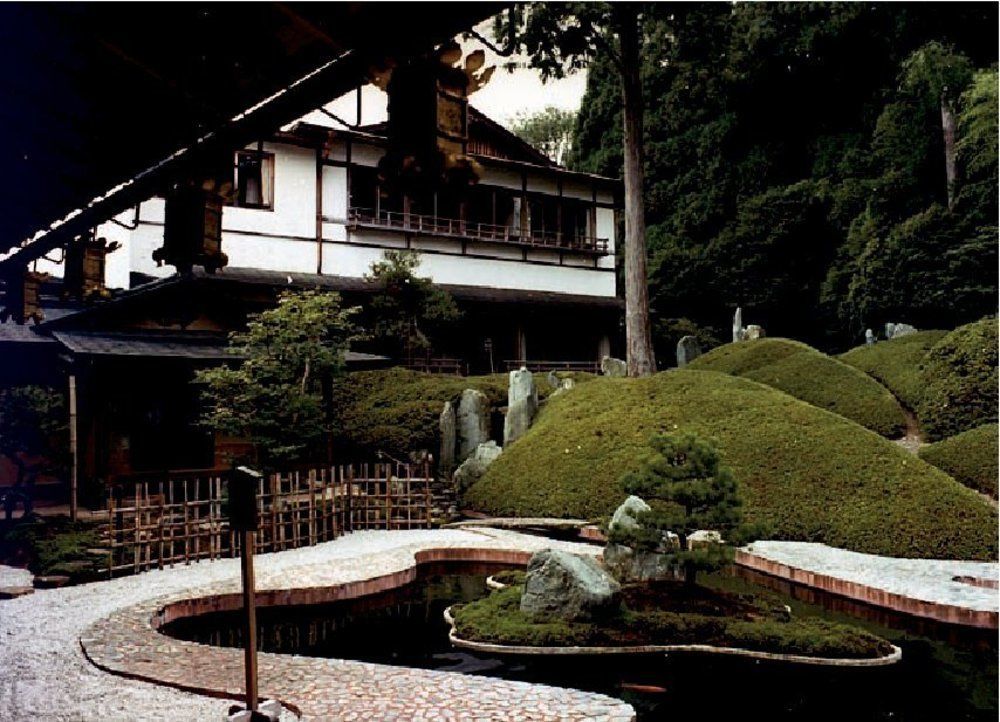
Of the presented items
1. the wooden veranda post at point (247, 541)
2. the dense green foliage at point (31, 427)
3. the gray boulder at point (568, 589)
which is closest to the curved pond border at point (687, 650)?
the gray boulder at point (568, 589)

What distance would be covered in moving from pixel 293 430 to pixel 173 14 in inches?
465

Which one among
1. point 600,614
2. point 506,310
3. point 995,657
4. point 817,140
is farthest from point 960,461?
point 817,140

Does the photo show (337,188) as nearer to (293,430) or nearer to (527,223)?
(527,223)

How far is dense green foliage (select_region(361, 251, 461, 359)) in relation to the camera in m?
22.7

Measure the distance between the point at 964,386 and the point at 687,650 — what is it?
40.2 feet

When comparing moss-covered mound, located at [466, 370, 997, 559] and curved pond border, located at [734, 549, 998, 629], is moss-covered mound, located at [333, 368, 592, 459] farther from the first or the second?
curved pond border, located at [734, 549, 998, 629]

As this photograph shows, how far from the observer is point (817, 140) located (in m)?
32.0

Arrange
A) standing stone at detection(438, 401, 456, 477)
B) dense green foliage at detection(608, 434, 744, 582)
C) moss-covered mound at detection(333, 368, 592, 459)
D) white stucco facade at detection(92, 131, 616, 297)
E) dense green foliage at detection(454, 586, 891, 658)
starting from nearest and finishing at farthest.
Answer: dense green foliage at detection(454, 586, 891, 658)
dense green foliage at detection(608, 434, 744, 582)
moss-covered mound at detection(333, 368, 592, 459)
standing stone at detection(438, 401, 456, 477)
white stucco facade at detection(92, 131, 616, 297)

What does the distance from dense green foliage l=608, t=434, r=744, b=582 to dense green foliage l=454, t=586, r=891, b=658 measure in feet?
2.53

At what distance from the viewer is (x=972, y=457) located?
14852mm

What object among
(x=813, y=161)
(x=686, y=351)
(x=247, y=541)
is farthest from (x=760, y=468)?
(x=813, y=161)

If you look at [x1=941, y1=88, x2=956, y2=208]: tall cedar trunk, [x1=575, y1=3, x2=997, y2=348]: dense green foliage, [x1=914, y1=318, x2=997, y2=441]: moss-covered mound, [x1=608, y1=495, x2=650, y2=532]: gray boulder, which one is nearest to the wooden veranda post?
[x1=608, y1=495, x2=650, y2=532]: gray boulder

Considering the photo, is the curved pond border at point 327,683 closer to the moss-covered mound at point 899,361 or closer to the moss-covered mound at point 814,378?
the moss-covered mound at point 814,378

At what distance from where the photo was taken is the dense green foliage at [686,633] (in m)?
8.30
